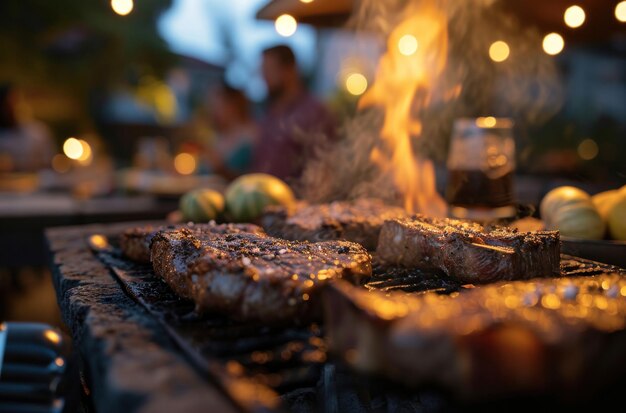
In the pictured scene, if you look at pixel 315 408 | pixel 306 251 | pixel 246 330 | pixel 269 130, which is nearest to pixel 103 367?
pixel 246 330

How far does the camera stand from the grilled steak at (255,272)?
7.48ft

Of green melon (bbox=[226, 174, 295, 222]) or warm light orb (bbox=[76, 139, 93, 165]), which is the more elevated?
warm light orb (bbox=[76, 139, 93, 165])

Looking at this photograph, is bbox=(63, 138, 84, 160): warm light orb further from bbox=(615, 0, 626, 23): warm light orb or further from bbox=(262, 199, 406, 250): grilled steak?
bbox=(615, 0, 626, 23): warm light orb

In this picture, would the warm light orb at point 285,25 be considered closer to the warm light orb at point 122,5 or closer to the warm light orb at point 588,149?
the warm light orb at point 122,5

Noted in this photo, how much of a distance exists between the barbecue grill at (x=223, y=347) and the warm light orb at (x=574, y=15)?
392 centimetres

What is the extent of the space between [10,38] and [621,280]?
1808 cm

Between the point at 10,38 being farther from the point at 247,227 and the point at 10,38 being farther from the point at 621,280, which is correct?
the point at 621,280

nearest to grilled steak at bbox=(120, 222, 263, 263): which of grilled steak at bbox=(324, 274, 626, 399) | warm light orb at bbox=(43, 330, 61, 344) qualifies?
warm light orb at bbox=(43, 330, 61, 344)

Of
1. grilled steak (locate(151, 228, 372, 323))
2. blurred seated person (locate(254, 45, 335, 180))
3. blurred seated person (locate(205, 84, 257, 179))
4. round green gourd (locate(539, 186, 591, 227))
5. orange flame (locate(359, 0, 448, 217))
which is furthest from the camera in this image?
blurred seated person (locate(205, 84, 257, 179))

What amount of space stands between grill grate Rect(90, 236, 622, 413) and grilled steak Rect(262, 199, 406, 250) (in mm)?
533

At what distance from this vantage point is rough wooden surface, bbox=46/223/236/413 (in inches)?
66.4

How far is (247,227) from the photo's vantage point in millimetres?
3688

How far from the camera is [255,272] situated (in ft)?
7.74

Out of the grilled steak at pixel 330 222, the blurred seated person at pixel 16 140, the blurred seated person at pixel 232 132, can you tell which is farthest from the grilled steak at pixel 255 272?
the blurred seated person at pixel 16 140
